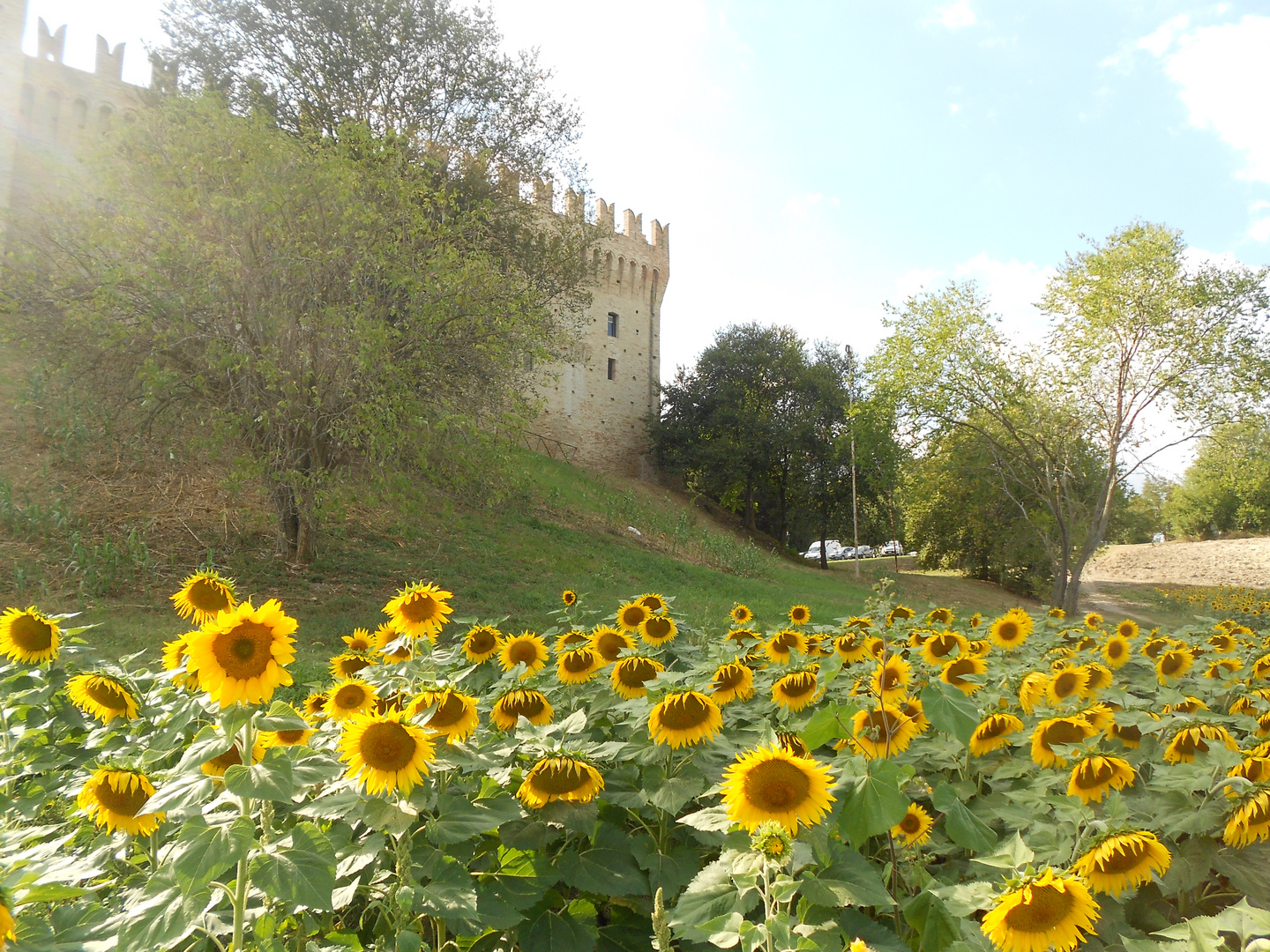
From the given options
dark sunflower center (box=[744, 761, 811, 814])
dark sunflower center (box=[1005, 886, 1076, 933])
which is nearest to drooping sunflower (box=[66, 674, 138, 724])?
dark sunflower center (box=[744, 761, 811, 814])

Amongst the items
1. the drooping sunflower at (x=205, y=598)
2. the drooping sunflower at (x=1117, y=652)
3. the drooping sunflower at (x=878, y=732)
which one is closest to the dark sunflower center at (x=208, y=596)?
the drooping sunflower at (x=205, y=598)

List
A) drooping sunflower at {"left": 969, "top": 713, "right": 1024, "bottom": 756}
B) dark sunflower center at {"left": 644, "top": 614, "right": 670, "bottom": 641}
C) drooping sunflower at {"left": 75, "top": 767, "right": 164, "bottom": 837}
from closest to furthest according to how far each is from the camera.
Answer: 1. drooping sunflower at {"left": 75, "top": 767, "right": 164, "bottom": 837}
2. drooping sunflower at {"left": 969, "top": 713, "right": 1024, "bottom": 756}
3. dark sunflower center at {"left": 644, "top": 614, "right": 670, "bottom": 641}

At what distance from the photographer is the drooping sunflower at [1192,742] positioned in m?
1.75

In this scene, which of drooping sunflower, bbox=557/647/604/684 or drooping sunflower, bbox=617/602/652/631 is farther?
drooping sunflower, bbox=617/602/652/631

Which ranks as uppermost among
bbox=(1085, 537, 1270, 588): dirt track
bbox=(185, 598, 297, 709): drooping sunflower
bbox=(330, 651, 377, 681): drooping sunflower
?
bbox=(185, 598, 297, 709): drooping sunflower

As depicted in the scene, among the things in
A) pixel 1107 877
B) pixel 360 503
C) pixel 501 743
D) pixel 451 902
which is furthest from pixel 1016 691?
pixel 360 503

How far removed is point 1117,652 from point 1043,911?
2532mm

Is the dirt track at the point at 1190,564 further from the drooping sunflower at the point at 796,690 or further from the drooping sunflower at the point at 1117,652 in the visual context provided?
the drooping sunflower at the point at 796,690

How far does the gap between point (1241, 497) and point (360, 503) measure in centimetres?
4634

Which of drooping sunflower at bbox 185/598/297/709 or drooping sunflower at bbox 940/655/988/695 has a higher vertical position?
drooping sunflower at bbox 185/598/297/709

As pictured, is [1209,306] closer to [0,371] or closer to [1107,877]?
[1107,877]

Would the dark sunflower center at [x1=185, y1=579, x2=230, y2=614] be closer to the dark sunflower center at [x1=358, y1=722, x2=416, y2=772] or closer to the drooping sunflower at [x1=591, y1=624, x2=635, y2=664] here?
the dark sunflower center at [x1=358, y1=722, x2=416, y2=772]

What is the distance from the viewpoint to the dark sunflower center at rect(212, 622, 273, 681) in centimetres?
130

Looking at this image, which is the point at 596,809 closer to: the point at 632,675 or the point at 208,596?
the point at 632,675
